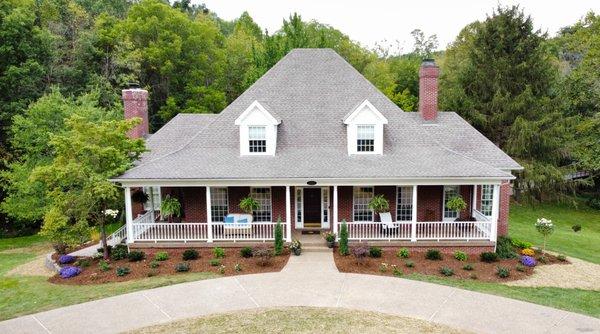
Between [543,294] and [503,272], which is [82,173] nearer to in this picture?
[503,272]

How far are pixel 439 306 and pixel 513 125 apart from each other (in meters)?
22.7

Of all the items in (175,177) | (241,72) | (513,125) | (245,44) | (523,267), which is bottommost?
(523,267)

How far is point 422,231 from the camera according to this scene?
59.1ft

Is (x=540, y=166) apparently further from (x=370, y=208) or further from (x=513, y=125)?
(x=370, y=208)

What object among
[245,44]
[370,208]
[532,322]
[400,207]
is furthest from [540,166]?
[245,44]

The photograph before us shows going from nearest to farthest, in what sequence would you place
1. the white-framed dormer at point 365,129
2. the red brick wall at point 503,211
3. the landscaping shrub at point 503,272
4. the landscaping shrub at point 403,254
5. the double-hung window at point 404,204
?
the landscaping shrub at point 503,272 → the landscaping shrub at point 403,254 → the white-framed dormer at point 365,129 → the double-hung window at point 404,204 → the red brick wall at point 503,211

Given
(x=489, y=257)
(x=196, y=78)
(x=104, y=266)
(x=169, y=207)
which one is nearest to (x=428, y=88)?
(x=489, y=257)

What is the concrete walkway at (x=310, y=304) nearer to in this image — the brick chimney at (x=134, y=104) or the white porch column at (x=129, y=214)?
the white porch column at (x=129, y=214)

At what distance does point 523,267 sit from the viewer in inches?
610

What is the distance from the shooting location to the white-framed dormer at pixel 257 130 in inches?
713

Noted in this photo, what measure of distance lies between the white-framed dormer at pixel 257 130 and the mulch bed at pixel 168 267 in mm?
4513

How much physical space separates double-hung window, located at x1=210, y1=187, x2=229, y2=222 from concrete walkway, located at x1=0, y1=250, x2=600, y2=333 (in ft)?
17.6

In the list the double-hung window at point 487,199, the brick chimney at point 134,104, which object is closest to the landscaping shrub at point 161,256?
the brick chimney at point 134,104

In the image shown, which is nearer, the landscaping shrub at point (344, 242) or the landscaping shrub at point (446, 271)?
the landscaping shrub at point (446, 271)
